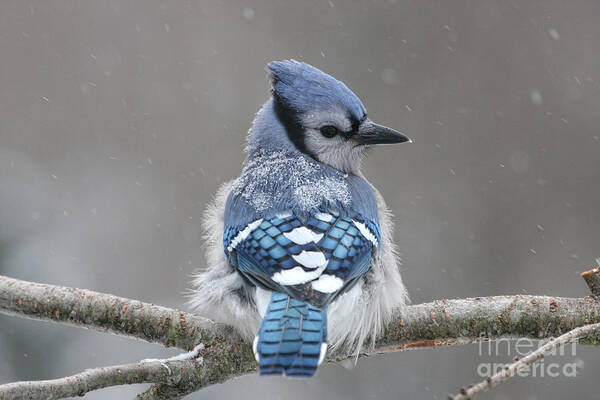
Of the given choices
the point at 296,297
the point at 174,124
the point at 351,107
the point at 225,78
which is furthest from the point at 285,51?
the point at 296,297

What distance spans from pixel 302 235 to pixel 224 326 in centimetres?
40

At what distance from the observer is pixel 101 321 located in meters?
2.41

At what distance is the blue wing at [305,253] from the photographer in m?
2.22

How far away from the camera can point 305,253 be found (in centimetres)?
233

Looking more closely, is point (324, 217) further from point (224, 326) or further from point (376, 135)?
point (376, 135)

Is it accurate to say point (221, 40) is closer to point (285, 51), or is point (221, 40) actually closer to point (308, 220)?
point (285, 51)

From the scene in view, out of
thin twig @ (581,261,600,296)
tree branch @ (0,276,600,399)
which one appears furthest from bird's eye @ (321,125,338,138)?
thin twig @ (581,261,600,296)

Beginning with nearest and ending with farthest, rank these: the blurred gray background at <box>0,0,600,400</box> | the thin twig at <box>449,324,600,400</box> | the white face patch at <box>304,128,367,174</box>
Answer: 1. the thin twig at <box>449,324,600,400</box>
2. the white face patch at <box>304,128,367,174</box>
3. the blurred gray background at <box>0,0,600,400</box>

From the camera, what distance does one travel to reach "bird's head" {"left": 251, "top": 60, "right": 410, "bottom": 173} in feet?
9.38

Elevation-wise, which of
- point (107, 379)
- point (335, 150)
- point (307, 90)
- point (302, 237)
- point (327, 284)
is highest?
point (307, 90)

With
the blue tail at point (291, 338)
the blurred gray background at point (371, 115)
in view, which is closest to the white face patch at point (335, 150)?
the blue tail at point (291, 338)

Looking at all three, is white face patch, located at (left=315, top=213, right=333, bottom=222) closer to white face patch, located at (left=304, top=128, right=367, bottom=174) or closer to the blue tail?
the blue tail

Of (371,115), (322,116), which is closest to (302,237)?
(322,116)

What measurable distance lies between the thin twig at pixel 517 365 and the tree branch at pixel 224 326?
47 cm
